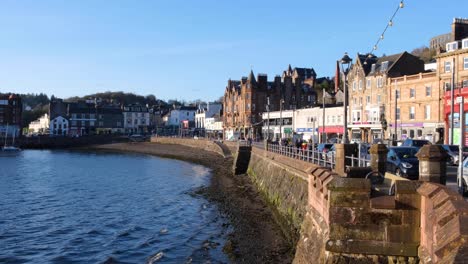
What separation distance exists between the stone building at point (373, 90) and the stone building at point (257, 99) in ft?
88.2

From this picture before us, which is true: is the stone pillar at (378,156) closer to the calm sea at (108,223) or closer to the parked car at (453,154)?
the calm sea at (108,223)

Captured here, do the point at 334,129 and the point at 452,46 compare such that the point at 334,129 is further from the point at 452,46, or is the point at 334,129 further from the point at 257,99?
the point at 257,99

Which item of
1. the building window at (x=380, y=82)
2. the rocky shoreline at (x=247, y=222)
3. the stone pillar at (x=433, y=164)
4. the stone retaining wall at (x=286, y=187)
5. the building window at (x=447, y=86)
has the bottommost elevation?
the rocky shoreline at (x=247, y=222)

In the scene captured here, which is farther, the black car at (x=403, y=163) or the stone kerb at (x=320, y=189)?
the black car at (x=403, y=163)

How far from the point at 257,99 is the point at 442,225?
92880 mm

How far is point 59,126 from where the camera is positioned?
15100 centimetres

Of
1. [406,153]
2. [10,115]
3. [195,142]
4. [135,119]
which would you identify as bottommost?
[195,142]

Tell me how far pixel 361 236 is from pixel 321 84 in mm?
110679

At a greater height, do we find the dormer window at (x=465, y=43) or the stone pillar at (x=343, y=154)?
the dormer window at (x=465, y=43)

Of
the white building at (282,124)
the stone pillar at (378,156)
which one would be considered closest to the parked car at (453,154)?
the stone pillar at (378,156)

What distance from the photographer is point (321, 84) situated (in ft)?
388

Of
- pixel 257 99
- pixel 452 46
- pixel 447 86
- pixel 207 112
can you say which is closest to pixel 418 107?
pixel 447 86

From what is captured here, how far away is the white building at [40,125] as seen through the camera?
161000mm

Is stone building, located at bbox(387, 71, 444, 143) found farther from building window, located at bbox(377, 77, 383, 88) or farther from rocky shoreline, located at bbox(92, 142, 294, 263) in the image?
rocky shoreline, located at bbox(92, 142, 294, 263)
